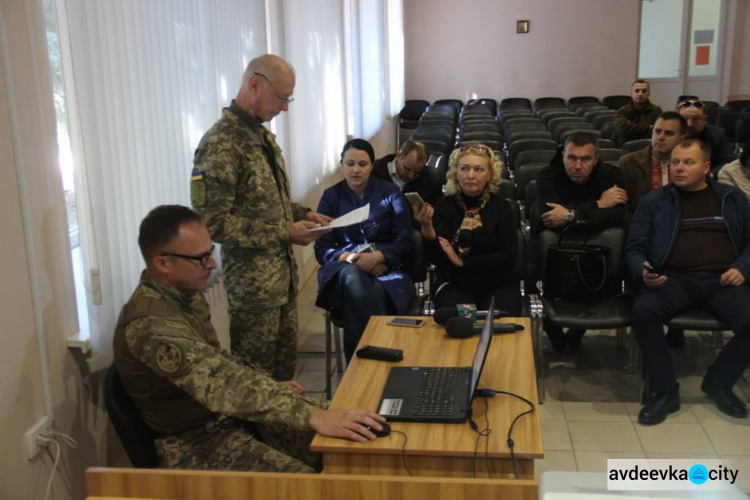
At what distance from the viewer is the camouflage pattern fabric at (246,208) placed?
2.67 meters

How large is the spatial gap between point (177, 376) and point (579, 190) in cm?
268

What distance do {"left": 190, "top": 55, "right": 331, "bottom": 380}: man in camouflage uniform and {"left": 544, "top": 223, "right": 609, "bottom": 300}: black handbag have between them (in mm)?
1339

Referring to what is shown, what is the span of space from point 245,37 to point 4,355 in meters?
2.63

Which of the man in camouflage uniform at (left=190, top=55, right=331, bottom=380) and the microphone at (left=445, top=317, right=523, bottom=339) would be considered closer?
the microphone at (left=445, top=317, right=523, bottom=339)

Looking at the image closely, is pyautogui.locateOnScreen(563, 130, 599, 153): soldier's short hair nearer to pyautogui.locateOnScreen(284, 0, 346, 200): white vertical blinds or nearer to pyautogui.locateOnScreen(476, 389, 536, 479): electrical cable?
pyautogui.locateOnScreen(284, 0, 346, 200): white vertical blinds

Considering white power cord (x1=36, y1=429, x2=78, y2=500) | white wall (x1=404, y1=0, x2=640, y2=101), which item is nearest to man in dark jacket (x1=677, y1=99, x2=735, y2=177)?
white power cord (x1=36, y1=429, x2=78, y2=500)

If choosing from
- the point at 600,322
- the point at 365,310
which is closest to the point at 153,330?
the point at 365,310

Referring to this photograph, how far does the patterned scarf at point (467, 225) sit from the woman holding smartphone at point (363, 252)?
231 millimetres

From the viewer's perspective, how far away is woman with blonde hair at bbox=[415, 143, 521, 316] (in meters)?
3.57

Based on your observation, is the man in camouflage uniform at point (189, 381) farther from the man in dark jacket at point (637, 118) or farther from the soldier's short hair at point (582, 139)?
the man in dark jacket at point (637, 118)

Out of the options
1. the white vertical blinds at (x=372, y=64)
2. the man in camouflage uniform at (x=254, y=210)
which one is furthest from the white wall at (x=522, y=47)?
the man in camouflage uniform at (x=254, y=210)

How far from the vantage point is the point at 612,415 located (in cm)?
338

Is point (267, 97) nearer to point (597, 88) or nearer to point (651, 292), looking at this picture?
point (651, 292)

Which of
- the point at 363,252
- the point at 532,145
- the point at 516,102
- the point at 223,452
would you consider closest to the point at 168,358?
the point at 223,452
